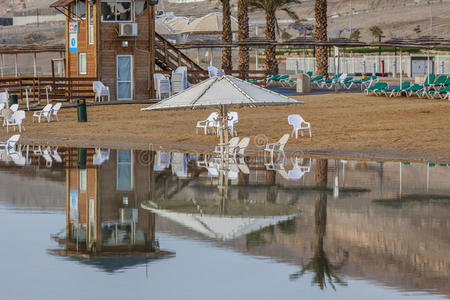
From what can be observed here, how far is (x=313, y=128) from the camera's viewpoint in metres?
28.9

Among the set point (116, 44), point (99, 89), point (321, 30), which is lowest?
point (99, 89)

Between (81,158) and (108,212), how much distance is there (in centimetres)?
827

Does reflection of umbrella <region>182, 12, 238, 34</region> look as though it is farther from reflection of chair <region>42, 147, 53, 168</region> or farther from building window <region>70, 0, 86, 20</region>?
reflection of chair <region>42, 147, 53, 168</region>

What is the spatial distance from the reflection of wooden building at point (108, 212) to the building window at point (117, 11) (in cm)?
1822

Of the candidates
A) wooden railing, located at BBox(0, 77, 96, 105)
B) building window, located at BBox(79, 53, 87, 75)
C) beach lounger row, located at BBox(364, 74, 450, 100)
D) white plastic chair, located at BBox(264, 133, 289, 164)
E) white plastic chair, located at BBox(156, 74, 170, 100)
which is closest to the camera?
white plastic chair, located at BBox(264, 133, 289, 164)

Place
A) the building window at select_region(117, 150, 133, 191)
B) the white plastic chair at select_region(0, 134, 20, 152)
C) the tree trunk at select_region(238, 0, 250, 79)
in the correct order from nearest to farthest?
the building window at select_region(117, 150, 133, 191)
the white plastic chair at select_region(0, 134, 20, 152)
the tree trunk at select_region(238, 0, 250, 79)

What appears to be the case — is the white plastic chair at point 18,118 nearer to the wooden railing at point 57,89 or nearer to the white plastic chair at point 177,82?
the wooden railing at point 57,89

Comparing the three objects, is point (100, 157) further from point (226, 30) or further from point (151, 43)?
point (226, 30)

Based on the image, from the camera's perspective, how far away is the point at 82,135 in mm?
29250

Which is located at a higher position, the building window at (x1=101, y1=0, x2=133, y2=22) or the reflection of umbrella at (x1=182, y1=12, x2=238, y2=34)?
the reflection of umbrella at (x1=182, y1=12, x2=238, y2=34)

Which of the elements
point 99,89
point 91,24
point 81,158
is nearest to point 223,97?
point 81,158

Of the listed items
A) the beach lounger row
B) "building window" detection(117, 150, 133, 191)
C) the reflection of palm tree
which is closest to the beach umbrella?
"building window" detection(117, 150, 133, 191)

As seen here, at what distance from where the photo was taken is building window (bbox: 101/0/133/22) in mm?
39375

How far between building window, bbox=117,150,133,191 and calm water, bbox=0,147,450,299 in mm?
42
